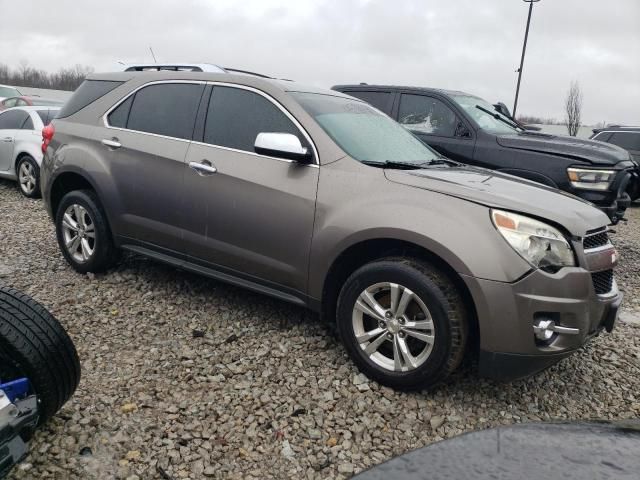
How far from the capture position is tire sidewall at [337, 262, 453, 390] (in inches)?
104

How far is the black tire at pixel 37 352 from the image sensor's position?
210 centimetres

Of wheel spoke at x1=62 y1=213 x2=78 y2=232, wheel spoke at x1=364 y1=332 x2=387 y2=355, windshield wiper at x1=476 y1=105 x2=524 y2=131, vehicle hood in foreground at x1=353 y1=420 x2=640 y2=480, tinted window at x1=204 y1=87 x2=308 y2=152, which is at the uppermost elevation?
windshield wiper at x1=476 y1=105 x2=524 y2=131

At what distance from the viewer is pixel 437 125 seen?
6.37 meters

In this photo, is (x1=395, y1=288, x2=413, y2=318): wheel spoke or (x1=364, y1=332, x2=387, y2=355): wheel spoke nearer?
(x1=395, y1=288, x2=413, y2=318): wheel spoke

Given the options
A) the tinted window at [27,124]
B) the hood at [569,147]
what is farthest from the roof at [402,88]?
the tinted window at [27,124]

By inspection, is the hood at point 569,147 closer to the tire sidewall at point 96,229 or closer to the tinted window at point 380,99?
the tinted window at point 380,99

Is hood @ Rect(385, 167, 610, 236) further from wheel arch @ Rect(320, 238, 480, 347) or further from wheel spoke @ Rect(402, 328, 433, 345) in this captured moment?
wheel spoke @ Rect(402, 328, 433, 345)

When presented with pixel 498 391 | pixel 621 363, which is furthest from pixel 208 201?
pixel 621 363

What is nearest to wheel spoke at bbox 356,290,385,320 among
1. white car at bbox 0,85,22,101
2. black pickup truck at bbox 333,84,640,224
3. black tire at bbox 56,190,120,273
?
black tire at bbox 56,190,120,273

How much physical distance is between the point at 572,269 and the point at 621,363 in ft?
4.44

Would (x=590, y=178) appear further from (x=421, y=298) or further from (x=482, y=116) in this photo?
(x=421, y=298)

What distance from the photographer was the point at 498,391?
120 inches

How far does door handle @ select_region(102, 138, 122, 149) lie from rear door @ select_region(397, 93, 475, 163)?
3.60 meters

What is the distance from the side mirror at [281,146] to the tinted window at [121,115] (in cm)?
155
